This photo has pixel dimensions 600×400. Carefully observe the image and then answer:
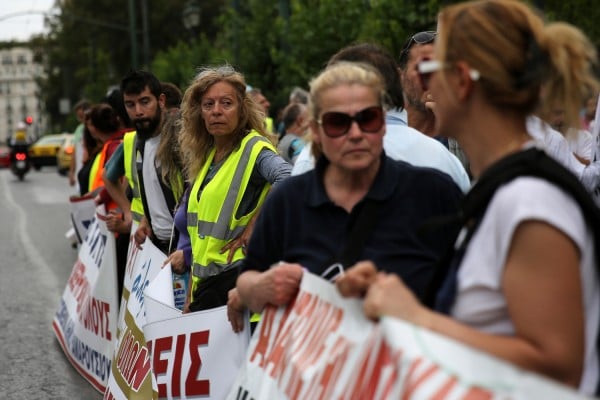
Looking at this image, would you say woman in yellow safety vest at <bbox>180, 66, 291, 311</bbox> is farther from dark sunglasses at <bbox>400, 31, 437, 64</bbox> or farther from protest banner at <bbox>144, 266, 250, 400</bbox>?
dark sunglasses at <bbox>400, 31, 437, 64</bbox>

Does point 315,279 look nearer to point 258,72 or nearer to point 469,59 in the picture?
point 469,59

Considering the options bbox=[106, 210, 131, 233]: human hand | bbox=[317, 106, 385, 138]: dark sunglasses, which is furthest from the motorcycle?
bbox=[317, 106, 385, 138]: dark sunglasses

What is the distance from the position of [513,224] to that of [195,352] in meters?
2.56

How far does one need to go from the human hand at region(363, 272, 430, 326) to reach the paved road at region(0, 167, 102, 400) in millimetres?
5141

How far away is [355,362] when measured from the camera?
3012 mm

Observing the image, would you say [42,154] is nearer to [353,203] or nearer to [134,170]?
[134,170]

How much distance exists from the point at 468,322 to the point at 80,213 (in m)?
8.52

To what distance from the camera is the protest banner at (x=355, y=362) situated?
2373 mm

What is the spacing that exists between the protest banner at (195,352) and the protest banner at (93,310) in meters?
2.67

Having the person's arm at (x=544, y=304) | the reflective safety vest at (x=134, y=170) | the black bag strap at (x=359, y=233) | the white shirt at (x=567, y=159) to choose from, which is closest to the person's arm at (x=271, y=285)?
the black bag strap at (x=359, y=233)

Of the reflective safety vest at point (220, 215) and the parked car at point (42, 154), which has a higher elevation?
the reflective safety vest at point (220, 215)

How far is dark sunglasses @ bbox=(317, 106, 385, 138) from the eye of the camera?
3.54 m

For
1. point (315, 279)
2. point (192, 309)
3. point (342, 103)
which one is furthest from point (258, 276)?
point (192, 309)

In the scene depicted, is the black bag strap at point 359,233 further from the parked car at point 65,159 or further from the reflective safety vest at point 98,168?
the parked car at point 65,159
